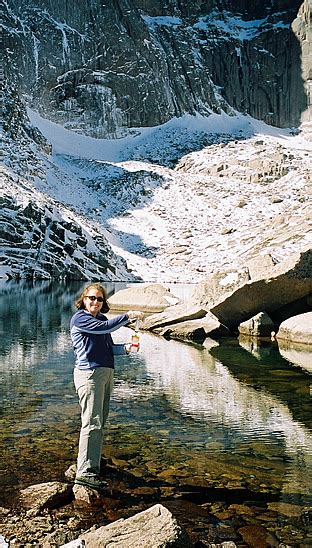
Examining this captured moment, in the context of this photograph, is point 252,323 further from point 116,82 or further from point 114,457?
point 116,82

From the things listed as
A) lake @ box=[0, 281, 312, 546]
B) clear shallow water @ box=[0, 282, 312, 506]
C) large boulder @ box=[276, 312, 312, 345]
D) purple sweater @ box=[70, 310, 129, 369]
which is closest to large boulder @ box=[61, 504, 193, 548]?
lake @ box=[0, 281, 312, 546]

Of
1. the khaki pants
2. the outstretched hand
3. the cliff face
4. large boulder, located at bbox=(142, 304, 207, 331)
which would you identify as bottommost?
the khaki pants

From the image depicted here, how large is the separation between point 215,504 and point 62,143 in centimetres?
9839

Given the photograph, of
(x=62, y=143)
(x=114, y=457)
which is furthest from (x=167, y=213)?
(x=114, y=457)

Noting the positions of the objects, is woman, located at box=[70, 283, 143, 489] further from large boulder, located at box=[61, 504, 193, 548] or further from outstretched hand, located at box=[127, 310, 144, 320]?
large boulder, located at box=[61, 504, 193, 548]

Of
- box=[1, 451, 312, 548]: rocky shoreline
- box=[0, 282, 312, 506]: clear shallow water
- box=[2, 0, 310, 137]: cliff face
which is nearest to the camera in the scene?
box=[1, 451, 312, 548]: rocky shoreline

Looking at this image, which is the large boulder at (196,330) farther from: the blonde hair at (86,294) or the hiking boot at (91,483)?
the hiking boot at (91,483)

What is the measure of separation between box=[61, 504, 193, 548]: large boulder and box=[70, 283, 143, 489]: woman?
59.1 inches

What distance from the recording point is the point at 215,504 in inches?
251

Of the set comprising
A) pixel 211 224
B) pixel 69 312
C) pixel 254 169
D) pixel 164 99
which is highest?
pixel 164 99

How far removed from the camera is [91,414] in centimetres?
673

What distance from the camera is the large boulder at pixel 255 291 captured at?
19250mm

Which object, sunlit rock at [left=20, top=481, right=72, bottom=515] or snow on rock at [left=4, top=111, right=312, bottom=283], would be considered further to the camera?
snow on rock at [left=4, top=111, right=312, bottom=283]

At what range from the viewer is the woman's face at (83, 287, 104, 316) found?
6.73m
